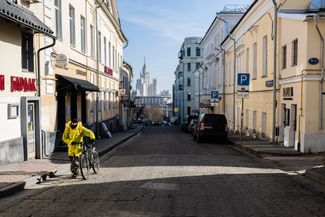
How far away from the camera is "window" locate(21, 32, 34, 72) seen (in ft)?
44.0

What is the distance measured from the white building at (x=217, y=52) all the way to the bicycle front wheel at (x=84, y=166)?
92.3ft

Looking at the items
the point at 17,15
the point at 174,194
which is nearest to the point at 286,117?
the point at 174,194

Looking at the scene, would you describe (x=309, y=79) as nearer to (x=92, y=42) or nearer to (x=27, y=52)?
(x=27, y=52)

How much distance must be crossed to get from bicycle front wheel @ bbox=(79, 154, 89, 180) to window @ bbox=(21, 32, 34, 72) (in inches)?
169

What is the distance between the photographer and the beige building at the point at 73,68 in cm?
1536

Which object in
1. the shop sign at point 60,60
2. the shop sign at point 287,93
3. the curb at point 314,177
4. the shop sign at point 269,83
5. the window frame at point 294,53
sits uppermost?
the window frame at point 294,53

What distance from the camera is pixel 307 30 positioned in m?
16.2

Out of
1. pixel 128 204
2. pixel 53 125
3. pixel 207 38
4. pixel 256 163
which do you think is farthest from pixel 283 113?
pixel 207 38

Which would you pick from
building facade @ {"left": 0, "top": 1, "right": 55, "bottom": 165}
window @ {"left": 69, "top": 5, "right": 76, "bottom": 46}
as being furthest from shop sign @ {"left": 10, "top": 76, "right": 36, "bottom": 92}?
window @ {"left": 69, "top": 5, "right": 76, "bottom": 46}

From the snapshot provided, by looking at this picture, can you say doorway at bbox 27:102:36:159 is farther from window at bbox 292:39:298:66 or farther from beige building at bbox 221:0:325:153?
window at bbox 292:39:298:66

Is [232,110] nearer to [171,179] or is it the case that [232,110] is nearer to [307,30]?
[307,30]

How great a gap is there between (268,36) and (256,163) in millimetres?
10863

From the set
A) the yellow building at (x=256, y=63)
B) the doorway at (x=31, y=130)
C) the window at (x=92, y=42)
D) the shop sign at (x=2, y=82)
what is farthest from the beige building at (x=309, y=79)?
the window at (x=92, y=42)

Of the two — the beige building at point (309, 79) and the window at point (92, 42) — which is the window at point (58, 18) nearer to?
Answer: the window at point (92, 42)
